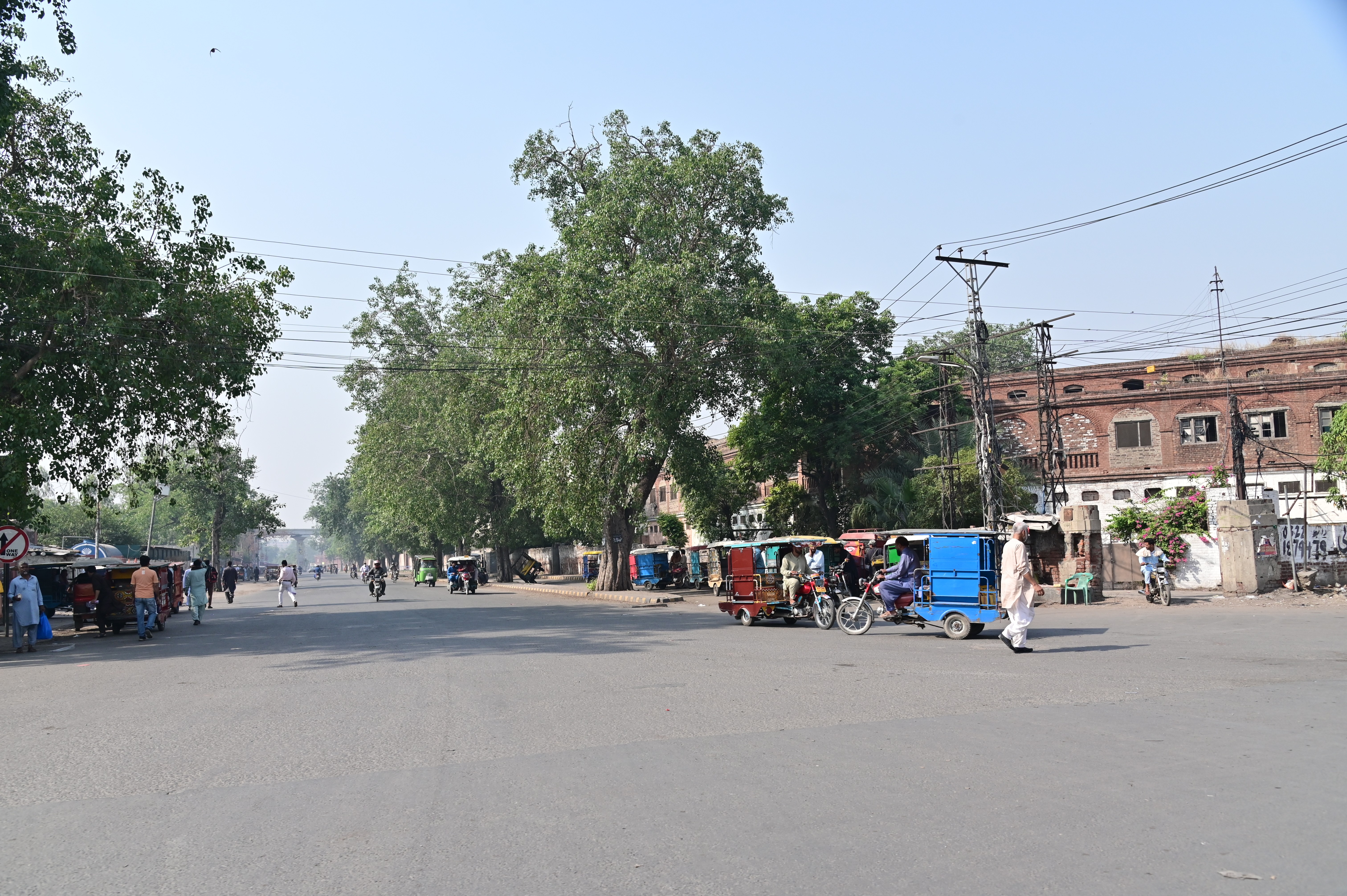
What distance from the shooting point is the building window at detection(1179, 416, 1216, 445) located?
157ft

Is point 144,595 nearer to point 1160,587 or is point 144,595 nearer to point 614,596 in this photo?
point 614,596

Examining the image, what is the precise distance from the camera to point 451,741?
27.5ft

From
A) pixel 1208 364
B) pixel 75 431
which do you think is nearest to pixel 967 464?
pixel 1208 364

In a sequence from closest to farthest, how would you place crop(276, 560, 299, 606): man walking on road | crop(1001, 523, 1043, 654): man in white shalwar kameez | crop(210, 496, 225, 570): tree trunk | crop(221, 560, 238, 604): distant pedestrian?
crop(1001, 523, 1043, 654): man in white shalwar kameez → crop(276, 560, 299, 606): man walking on road → crop(221, 560, 238, 604): distant pedestrian → crop(210, 496, 225, 570): tree trunk

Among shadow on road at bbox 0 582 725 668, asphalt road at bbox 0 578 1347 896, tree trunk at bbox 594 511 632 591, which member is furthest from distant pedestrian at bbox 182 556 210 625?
tree trunk at bbox 594 511 632 591

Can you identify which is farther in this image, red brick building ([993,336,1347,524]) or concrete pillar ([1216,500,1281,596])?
red brick building ([993,336,1347,524])

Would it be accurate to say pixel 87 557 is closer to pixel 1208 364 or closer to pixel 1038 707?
pixel 1038 707

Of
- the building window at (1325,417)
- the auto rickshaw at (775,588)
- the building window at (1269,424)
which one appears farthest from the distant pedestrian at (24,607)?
the building window at (1325,417)

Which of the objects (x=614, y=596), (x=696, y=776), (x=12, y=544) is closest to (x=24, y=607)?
(x=12, y=544)

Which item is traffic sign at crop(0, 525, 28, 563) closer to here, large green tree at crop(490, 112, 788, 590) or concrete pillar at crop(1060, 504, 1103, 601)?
large green tree at crop(490, 112, 788, 590)

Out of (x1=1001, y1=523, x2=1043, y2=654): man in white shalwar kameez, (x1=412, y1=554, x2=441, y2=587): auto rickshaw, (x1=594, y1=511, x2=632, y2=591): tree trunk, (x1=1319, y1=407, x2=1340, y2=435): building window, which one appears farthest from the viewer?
(x1=412, y1=554, x2=441, y2=587): auto rickshaw

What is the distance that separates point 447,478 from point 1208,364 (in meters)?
40.8

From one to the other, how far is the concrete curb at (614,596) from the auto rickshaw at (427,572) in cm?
2052

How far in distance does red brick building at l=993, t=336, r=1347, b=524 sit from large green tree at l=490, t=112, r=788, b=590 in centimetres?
2058
